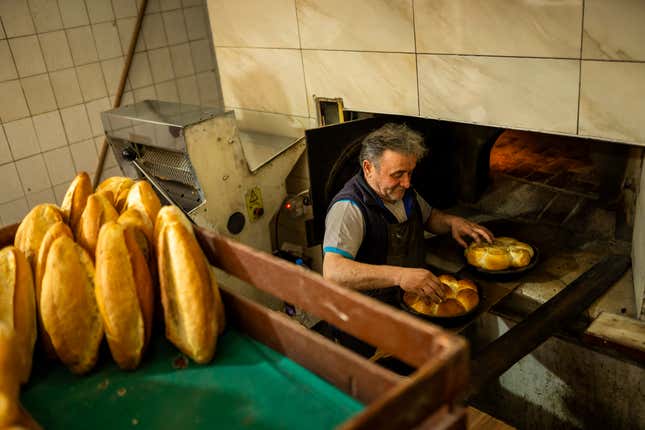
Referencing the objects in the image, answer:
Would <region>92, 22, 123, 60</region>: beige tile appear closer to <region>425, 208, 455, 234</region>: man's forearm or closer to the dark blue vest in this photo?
the dark blue vest

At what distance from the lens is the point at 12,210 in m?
4.66

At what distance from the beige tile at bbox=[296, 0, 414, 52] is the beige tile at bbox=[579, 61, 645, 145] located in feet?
2.93

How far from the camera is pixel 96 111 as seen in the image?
5051 mm

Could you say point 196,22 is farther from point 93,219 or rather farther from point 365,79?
point 93,219

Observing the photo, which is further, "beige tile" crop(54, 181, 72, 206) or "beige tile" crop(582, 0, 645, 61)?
"beige tile" crop(54, 181, 72, 206)

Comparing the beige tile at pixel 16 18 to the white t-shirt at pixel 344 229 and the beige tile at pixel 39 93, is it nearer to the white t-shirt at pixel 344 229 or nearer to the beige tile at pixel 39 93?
the beige tile at pixel 39 93

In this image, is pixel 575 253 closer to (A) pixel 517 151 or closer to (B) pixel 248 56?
(A) pixel 517 151

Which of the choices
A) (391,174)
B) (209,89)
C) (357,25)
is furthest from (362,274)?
(209,89)

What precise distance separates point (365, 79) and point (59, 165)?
3.01 meters

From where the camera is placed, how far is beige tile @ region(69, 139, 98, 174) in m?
4.98

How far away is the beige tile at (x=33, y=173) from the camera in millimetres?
4652

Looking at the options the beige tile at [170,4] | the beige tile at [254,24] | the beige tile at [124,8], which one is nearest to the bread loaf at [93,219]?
the beige tile at [254,24]

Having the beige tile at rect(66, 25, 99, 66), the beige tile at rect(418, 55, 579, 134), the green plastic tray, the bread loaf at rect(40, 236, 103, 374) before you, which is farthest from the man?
the beige tile at rect(66, 25, 99, 66)

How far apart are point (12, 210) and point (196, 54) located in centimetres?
225
